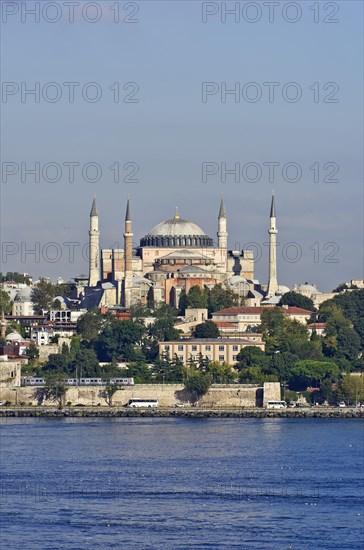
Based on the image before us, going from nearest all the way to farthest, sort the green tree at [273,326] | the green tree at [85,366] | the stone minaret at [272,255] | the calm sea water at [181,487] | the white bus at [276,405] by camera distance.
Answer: the calm sea water at [181,487], the white bus at [276,405], the green tree at [85,366], the green tree at [273,326], the stone minaret at [272,255]

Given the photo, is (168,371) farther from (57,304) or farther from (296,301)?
(57,304)

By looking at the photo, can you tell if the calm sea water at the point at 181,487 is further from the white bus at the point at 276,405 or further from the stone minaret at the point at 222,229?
the stone minaret at the point at 222,229

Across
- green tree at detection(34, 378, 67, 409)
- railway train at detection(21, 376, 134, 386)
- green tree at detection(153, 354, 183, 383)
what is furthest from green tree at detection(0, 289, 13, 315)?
green tree at detection(34, 378, 67, 409)

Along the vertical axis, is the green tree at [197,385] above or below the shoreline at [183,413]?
above

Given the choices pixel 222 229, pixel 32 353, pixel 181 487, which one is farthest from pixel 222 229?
pixel 181 487

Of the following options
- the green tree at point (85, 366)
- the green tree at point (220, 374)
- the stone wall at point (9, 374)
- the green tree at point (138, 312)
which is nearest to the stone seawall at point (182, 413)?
the green tree at point (220, 374)

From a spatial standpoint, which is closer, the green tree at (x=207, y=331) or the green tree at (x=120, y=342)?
the green tree at (x=120, y=342)

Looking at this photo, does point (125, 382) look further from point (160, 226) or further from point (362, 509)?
point (362, 509)

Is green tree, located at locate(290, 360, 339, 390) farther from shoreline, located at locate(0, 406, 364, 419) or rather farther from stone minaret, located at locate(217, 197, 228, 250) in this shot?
stone minaret, located at locate(217, 197, 228, 250)
